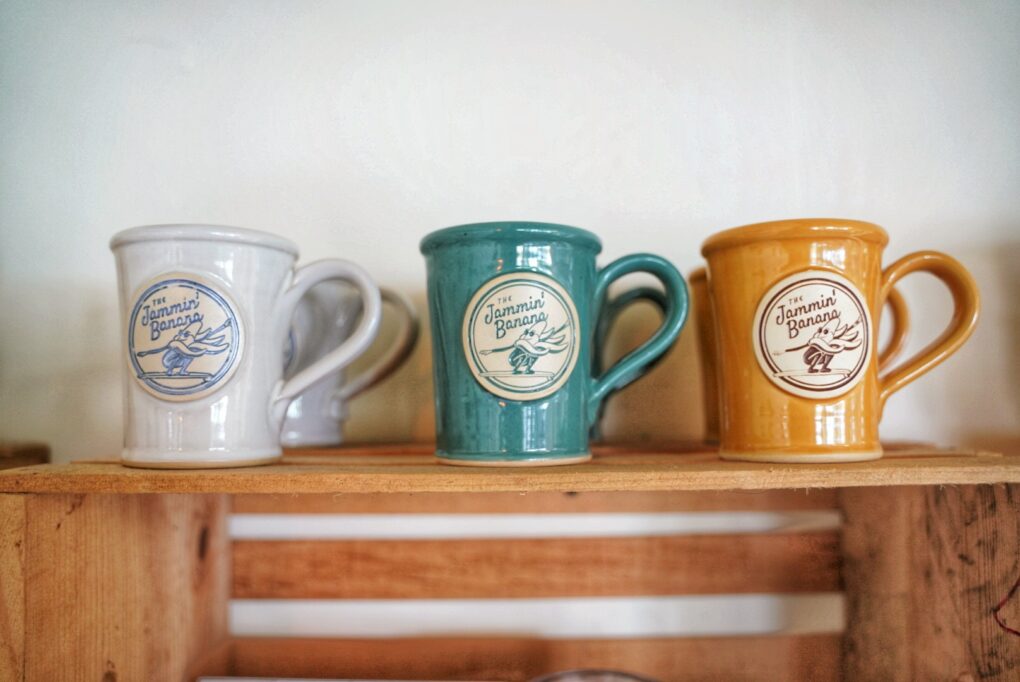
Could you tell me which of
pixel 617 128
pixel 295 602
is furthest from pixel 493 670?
pixel 617 128

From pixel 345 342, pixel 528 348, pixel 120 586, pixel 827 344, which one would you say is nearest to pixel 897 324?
pixel 827 344

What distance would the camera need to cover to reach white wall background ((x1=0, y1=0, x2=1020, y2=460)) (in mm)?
699

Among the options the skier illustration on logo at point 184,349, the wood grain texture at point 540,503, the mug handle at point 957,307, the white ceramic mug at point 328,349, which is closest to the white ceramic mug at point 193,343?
the skier illustration on logo at point 184,349

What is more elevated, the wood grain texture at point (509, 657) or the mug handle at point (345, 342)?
the mug handle at point (345, 342)

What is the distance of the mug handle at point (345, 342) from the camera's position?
1.69 feet

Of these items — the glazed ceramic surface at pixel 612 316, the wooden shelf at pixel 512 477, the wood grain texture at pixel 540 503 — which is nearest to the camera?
the wooden shelf at pixel 512 477

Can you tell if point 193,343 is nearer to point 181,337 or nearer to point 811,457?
point 181,337

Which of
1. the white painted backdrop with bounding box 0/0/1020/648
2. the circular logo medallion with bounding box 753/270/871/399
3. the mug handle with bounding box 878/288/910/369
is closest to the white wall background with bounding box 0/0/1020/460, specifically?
the white painted backdrop with bounding box 0/0/1020/648

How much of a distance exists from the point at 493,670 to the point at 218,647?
0.28 meters

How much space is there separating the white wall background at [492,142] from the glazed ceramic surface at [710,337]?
0.06 meters

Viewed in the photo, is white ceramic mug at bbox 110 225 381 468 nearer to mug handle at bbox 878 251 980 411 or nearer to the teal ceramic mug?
the teal ceramic mug

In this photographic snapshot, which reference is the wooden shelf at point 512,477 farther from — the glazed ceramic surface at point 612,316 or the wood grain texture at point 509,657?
the wood grain texture at point 509,657

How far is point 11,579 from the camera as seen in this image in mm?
459

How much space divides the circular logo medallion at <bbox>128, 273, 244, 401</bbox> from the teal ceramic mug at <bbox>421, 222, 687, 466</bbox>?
0.52ft
